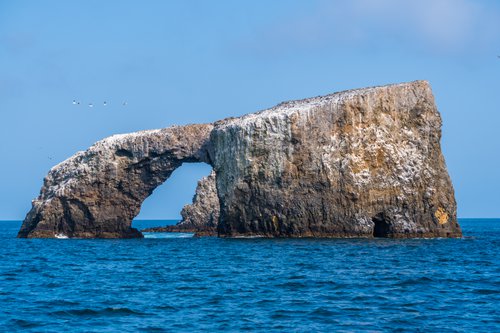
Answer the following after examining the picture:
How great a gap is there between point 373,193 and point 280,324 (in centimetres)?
3144

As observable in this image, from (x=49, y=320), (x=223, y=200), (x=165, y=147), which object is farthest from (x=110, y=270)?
(x=165, y=147)

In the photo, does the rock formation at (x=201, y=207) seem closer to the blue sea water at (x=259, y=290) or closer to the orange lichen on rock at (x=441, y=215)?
the orange lichen on rock at (x=441, y=215)

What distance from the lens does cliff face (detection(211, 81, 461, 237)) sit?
51.4 meters

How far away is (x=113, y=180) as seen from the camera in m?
62.2

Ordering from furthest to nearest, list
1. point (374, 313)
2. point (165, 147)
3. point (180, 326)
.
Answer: point (165, 147)
point (374, 313)
point (180, 326)

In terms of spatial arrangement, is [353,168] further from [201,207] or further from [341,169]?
[201,207]

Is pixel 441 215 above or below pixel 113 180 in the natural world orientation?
below

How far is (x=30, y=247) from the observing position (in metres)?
51.3

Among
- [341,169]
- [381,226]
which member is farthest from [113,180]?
[381,226]

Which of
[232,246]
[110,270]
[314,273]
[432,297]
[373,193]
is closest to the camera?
[432,297]

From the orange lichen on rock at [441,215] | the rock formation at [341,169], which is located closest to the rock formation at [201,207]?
the rock formation at [341,169]

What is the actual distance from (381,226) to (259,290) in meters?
27.4

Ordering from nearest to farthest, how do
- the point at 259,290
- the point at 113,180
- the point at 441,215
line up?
the point at 259,290, the point at 441,215, the point at 113,180

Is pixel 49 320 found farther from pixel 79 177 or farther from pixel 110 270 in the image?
pixel 79 177
